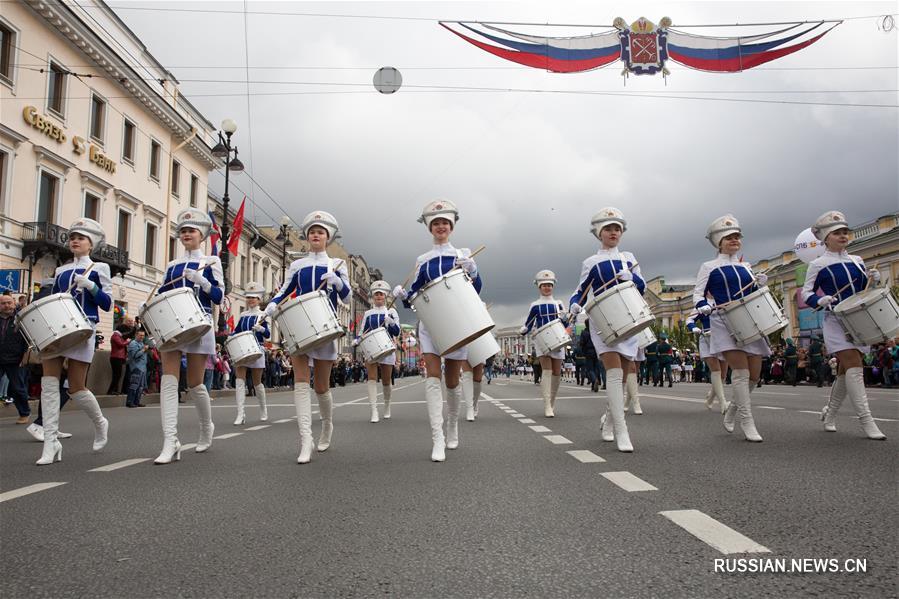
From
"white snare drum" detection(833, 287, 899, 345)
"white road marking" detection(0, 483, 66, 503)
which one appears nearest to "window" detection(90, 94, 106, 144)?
"white road marking" detection(0, 483, 66, 503)

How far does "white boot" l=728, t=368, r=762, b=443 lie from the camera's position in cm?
741

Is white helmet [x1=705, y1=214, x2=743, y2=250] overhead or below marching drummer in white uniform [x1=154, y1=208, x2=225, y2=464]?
overhead

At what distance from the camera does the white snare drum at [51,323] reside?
667 cm

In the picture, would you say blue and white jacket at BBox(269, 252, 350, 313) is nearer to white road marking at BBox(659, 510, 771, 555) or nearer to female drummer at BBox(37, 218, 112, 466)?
female drummer at BBox(37, 218, 112, 466)

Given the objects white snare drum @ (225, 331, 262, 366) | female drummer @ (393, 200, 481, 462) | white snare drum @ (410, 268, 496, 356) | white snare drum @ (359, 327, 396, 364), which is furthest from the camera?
white snare drum @ (359, 327, 396, 364)

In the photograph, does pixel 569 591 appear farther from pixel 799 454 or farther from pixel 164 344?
pixel 164 344

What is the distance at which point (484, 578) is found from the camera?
2873 millimetres

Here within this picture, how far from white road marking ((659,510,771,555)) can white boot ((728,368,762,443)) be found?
3826 millimetres

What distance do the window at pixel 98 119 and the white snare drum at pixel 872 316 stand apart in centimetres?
3407

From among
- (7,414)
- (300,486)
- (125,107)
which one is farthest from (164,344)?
(125,107)

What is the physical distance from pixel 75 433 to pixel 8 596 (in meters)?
8.01

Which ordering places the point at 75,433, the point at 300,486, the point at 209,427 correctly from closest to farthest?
the point at 300,486, the point at 209,427, the point at 75,433

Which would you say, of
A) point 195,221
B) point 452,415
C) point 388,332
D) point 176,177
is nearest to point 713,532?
point 452,415

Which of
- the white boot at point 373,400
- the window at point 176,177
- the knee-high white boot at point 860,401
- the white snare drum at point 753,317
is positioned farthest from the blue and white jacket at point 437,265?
the window at point 176,177
